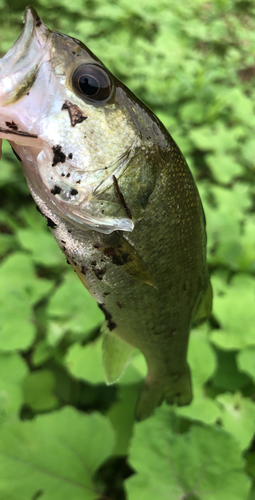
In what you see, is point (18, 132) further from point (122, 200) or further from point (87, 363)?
point (87, 363)

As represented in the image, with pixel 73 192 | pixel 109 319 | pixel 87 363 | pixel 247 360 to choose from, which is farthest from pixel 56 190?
pixel 247 360

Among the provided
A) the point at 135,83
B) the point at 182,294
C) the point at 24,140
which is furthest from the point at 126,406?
the point at 135,83

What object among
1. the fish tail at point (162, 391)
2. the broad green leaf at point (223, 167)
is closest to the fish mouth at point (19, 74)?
the fish tail at point (162, 391)

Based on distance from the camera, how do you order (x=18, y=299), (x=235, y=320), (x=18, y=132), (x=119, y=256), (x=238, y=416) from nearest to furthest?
(x=18, y=132)
(x=119, y=256)
(x=238, y=416)
(x=235, y=320)
(x=18, y=299)

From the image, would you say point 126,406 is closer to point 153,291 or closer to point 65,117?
A: point 153,291

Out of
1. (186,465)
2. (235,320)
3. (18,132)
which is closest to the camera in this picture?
(18,132)

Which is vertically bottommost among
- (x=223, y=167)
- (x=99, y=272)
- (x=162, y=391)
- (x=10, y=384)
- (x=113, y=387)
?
(x=113, y=387)
